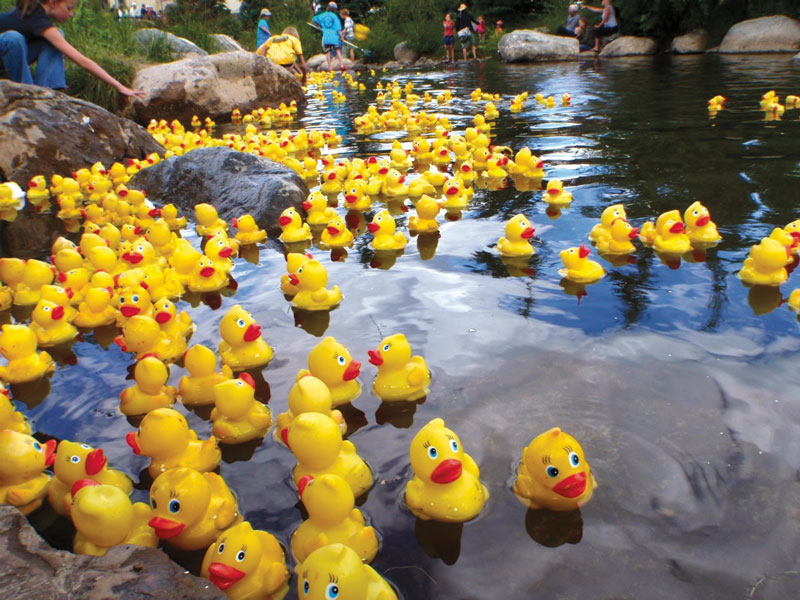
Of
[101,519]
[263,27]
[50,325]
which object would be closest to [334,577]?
[101,519]

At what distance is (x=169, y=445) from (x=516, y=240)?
353 centimetres

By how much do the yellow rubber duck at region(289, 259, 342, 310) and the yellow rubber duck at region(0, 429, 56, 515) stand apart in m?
2.22

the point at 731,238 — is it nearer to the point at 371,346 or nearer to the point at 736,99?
the point at 371,346

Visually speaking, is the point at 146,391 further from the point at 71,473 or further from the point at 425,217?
the point at 425,217

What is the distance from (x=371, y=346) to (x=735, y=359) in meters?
2.33

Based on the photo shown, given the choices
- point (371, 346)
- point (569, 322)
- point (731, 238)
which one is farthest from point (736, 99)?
point (371, 346)

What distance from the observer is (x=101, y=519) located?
2.63m

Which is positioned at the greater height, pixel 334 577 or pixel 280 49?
pixel 280 49

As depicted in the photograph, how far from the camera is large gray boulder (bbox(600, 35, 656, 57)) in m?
23.2

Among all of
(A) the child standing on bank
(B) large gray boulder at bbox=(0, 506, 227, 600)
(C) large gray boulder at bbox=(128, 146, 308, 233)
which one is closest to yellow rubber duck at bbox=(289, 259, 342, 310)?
(C) large gray boulder at bbox=(128, 146, 308, 233)

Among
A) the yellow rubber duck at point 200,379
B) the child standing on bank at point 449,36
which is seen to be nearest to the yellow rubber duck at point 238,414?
the yellow rubber duck at point 200,379

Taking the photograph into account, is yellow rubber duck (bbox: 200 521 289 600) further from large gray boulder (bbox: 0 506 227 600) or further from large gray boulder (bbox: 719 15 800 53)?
large gray boulder (bbox: 719 15 800 53)

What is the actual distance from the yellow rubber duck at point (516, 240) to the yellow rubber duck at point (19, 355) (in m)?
3.77

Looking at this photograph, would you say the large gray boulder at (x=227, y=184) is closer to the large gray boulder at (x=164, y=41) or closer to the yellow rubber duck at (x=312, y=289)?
the yellow rubber duck at (x=312, y=289)
